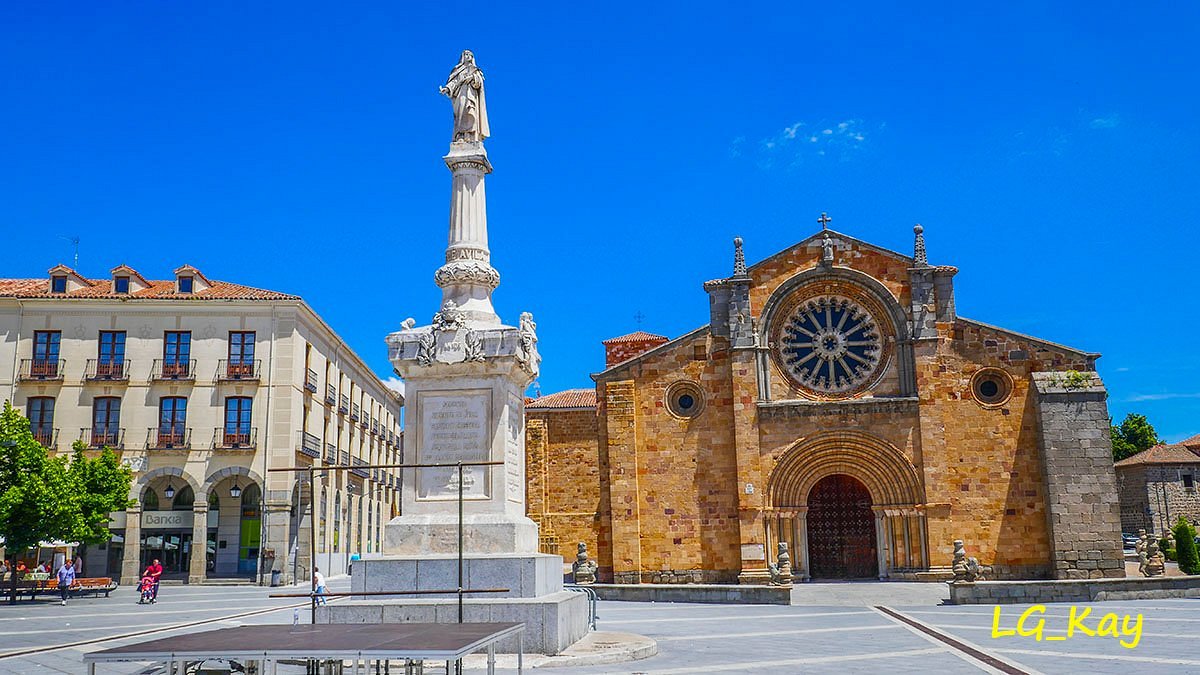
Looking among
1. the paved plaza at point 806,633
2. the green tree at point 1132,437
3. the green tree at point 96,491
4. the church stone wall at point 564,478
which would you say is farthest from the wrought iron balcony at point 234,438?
the green tree at point 1132,437

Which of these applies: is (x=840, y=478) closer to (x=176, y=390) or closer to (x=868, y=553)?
(x=868, y=553)

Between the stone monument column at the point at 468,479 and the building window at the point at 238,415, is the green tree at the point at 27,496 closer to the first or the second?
the building window at the point at 238,415

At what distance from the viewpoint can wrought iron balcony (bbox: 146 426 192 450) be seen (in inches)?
1380

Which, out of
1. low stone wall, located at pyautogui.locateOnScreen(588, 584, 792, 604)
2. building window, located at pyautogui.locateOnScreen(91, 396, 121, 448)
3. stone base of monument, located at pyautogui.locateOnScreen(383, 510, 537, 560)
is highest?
building window, located at pyautogui.locateOnScreen(91, 396, 121, 448)

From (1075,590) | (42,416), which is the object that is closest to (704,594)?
(1075,590)

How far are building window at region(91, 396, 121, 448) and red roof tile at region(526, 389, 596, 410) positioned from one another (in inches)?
600

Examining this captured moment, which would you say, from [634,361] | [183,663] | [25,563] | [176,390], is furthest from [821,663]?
[25,563]

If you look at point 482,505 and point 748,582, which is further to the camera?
point 748,582

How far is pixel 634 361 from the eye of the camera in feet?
104

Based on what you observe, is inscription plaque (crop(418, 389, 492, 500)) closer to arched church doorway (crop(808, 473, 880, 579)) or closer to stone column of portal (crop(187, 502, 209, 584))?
arched church doorway (crop(808, 473, 880, 579))

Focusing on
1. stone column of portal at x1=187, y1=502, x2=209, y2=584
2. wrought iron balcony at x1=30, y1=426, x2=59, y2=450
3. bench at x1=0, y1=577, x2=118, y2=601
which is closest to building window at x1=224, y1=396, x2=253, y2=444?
stone column of portal at x1=187, y1=502, x2=209, y2=584

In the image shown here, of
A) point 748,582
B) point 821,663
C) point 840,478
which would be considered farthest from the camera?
point 840,478

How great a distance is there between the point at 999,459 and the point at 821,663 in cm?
2077

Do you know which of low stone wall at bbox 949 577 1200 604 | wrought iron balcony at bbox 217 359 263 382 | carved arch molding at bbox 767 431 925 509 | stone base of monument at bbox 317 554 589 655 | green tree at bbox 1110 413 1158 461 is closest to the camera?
stone base of monument at bbox 317 554 589 655
